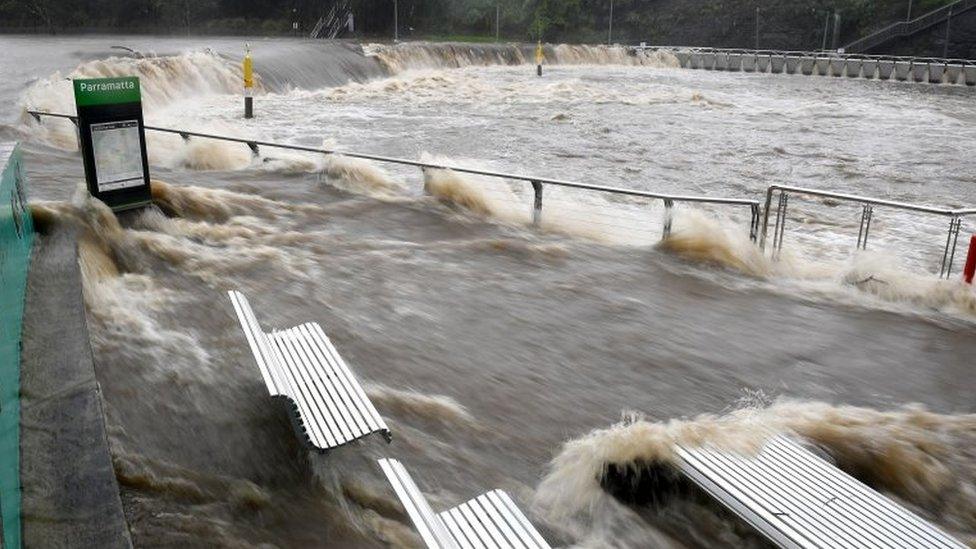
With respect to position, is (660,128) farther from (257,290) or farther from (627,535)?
(627,535)

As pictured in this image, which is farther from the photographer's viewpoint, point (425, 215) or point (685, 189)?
point (685, 189)

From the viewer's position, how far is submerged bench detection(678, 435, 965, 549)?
4.01 meters

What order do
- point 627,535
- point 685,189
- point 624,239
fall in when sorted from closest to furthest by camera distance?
point 627,535, point 624,239, point 685,189

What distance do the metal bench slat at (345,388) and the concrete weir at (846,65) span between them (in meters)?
47.1

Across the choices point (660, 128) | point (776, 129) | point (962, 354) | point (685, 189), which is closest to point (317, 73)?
point (660, 128)

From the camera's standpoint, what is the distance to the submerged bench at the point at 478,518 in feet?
11.6

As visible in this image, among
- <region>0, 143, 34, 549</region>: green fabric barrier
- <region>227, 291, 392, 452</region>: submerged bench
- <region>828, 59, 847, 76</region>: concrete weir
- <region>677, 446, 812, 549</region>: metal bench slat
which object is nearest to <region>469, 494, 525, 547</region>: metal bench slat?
<region>227, 291, 392, 452</region>: submerged bench

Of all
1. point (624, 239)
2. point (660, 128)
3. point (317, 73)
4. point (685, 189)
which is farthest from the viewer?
point (317, 73)

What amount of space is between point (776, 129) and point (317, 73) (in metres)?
18.8

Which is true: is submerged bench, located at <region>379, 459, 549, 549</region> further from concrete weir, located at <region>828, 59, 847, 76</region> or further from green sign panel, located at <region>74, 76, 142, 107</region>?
concrete weir, located at <region>828, 59, 847, 76</region>

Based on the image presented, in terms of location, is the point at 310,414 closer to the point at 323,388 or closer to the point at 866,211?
the point at 323,388

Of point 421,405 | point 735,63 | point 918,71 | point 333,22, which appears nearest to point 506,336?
point 421,405

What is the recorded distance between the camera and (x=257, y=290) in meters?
8.18

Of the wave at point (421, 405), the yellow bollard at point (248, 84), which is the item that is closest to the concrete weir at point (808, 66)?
the yellow bollard at point (248, 84)
